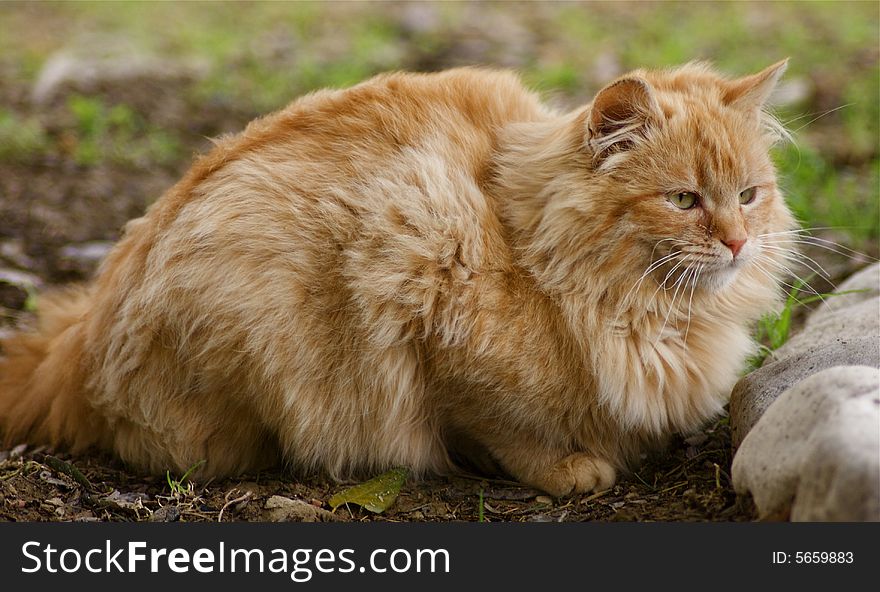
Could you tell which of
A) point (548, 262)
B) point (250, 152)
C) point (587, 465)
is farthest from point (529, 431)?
point (250, 152)

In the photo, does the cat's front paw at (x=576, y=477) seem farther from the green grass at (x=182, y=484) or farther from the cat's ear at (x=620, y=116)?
the green grass at (x=182, y=484)

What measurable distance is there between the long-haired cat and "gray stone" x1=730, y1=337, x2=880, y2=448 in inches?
5.6

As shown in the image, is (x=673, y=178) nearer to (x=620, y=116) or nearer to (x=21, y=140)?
(x=620, y=116)

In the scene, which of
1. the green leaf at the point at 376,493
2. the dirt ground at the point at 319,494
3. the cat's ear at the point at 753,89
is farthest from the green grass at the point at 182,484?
the cat's ear at the point at 753,89

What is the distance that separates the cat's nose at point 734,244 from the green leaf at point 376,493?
1.33 meters

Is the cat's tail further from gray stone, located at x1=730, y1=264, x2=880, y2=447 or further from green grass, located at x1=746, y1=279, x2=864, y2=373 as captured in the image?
green grass, located at x1=746, y1=279, x2=864, y2=373

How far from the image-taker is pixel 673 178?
2.86 m

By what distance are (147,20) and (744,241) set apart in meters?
6.83

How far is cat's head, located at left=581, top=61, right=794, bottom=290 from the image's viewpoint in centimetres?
284

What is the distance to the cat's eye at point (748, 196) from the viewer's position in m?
2.99

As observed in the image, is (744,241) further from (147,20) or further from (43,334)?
(147,20)

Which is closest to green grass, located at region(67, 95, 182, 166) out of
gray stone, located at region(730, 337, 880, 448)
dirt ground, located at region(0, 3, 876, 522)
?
dirt ground, located at region(0, 3, 876, 522)

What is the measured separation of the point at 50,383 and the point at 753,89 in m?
2.73

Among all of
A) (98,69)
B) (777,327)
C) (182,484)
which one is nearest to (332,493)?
(182,484)
